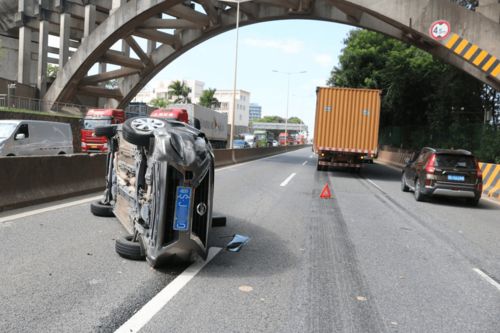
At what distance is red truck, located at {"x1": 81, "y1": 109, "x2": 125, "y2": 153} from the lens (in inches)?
964

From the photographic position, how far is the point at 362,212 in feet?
33.6

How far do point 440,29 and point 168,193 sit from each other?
20371mm

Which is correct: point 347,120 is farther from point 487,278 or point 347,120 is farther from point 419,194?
point 487,278

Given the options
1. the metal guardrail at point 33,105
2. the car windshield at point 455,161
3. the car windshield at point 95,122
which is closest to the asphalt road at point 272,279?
the car windshield at point 455,161

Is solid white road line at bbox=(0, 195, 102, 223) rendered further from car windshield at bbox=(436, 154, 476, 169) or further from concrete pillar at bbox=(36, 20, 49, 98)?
concrete pillar at bbox=(36, 20, 49, 98)

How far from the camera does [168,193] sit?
4871 mm

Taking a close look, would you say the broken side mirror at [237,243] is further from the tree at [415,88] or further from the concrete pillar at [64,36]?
the concrete pillar at [64,36]

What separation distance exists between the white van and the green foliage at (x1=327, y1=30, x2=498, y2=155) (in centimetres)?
1962

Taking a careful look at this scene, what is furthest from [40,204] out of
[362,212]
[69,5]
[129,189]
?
[69,5]

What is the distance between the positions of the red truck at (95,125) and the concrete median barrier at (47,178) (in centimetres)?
1284

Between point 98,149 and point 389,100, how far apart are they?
22.2 meters

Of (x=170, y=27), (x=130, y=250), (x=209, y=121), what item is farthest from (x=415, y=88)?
(x=130, y=250)

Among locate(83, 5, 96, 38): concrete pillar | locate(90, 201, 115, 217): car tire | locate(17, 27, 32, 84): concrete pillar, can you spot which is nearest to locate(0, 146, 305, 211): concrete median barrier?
locate(90, 201, 115, 217): car tire

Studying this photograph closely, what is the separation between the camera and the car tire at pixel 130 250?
545cm
